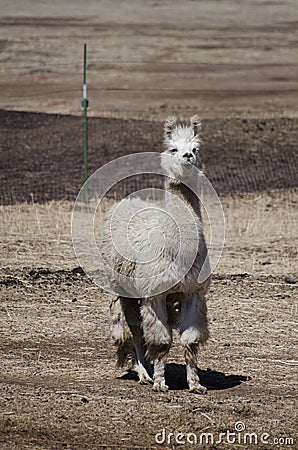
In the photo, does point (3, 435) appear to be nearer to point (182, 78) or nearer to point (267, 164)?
point (267, 164)

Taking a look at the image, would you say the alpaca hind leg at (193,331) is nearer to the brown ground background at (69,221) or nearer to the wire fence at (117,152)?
the brown ground background at (69,221)

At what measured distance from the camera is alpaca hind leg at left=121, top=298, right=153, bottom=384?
823cm

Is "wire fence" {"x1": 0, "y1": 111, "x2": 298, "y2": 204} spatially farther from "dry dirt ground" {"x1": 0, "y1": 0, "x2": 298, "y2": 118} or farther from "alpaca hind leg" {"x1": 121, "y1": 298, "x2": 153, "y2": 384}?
"alpaca hind leg" {"x1": 121, "y1": 298, "x2": 153, "y2": 384}

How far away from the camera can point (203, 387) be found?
7691 millimetres

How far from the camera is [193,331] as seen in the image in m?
7.59

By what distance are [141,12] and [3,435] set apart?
4442cm

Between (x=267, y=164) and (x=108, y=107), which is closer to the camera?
(x=267, y=164)

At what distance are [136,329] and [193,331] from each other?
0.91 m

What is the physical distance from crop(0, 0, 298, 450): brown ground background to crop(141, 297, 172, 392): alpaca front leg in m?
0.17

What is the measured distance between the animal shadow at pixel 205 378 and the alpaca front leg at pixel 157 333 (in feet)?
0.69

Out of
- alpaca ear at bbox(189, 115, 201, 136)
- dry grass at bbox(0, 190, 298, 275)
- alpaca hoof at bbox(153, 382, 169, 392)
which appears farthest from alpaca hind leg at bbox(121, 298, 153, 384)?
dry grass at bbox(0, 190, 298, 275)

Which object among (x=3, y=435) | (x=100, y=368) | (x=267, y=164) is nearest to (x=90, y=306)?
(x=100, y=368)

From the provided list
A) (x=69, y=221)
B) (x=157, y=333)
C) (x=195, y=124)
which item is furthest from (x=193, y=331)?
(x=69, y=221)

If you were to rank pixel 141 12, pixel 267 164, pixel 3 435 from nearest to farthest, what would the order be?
pixel 3 435, pixel 267 164, pixel 141 12
